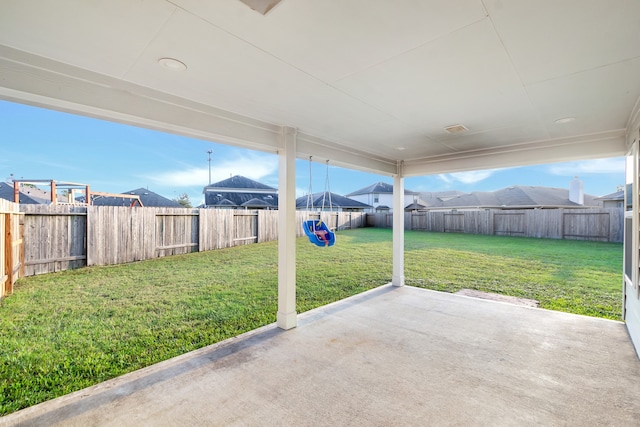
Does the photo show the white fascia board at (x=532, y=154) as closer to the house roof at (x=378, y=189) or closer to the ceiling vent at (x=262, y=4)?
the ceiling vent at (x=262, y=4)

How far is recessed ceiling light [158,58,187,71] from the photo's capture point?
1.86 metres

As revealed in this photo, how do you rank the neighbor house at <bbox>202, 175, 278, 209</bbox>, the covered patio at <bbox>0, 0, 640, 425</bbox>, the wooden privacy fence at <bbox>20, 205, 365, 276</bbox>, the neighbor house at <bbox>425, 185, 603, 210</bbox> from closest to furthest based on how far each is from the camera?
the covered patio at <bbox>0, 0, 640, 425</bbox>
the wooden privacy fence at <bbox>20, 205, 365, 276</bbox>
the neighbor house at <bbox>202, 175, 278, 209</bbox>
the neighbor house at <bbox>425, 185, 603, 210</bbox>

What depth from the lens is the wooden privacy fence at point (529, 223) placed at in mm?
9805

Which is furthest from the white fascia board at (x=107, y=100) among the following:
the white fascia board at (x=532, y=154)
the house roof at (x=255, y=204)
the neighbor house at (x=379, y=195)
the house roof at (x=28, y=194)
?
the neighbor house at (x=379, y=195)

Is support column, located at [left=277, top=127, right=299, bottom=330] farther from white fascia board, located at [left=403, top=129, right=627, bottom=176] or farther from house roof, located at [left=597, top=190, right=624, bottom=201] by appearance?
house roof, located at [left=597, top=190, right=624, bottom=201]

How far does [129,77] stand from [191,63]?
1.82ft

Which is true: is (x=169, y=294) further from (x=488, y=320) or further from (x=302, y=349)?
(x=488, y=320)

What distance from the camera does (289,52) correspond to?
69.8 inches

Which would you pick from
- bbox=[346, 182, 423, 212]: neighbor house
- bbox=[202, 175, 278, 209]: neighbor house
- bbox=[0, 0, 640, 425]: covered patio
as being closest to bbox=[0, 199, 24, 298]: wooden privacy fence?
bbox=[0, 0, 640, 425]: covered patio

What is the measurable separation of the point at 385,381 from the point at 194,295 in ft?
11.2

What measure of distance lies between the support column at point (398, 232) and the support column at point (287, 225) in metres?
2.57

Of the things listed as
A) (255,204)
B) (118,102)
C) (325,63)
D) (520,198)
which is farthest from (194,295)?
(520,198)

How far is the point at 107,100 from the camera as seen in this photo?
6.93 ft

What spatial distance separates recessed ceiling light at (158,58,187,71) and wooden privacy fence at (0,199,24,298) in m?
3.66
